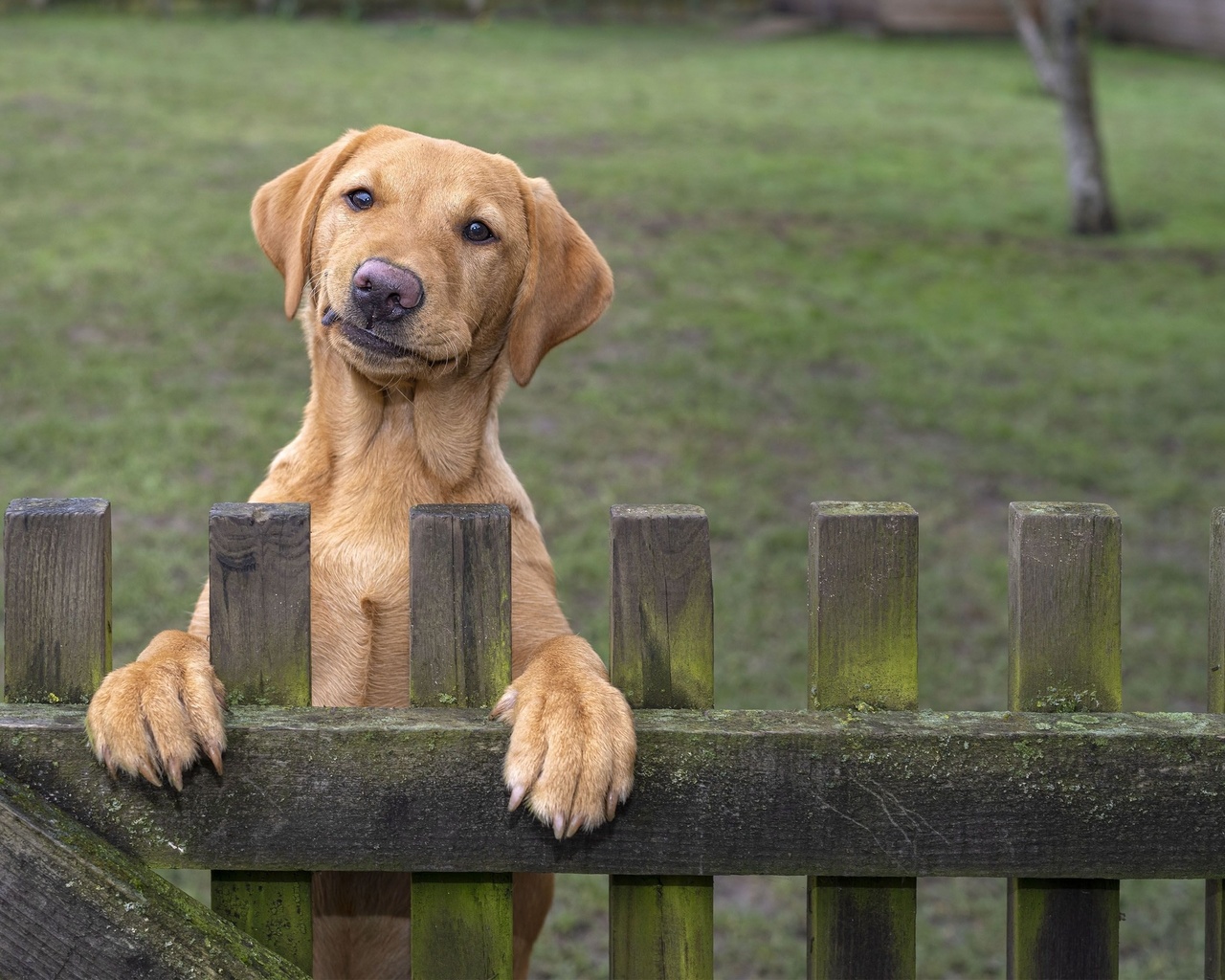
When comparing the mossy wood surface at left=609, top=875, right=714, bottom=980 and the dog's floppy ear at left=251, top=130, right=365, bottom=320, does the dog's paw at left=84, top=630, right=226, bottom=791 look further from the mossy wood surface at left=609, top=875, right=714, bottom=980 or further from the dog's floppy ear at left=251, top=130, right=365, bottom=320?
the dog's floppy ear at left=251, top=130, right=365, bottom=320

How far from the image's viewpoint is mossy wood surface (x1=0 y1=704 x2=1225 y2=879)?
1.93 m

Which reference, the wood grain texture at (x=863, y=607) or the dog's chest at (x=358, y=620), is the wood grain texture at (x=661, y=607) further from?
the dog's chest at (x=358, y=620)

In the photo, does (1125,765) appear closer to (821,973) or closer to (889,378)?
(821,973)

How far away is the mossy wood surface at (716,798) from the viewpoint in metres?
1.93

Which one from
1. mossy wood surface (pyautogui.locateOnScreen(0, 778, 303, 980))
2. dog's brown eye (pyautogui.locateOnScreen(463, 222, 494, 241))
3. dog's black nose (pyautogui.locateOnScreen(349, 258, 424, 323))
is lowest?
mossy wood surface (pyautogui.locateOnScreen(0, 778, 303, 980))

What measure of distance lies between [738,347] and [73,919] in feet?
21.7

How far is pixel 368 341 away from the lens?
100 inches

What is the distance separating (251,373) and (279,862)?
19.0 feet

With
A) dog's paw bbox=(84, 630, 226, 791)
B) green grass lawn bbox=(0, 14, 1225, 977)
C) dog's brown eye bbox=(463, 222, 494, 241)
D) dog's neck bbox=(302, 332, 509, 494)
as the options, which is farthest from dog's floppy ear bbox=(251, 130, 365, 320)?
green grass lawn bbox=(0, 14, 1225, 977)

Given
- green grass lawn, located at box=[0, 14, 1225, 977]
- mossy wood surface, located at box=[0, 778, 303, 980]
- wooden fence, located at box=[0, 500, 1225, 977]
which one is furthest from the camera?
green grass lawn, located at box=[0, 14, 1225, 977]

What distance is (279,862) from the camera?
195cm

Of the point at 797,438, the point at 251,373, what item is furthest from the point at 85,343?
the point at 797,438

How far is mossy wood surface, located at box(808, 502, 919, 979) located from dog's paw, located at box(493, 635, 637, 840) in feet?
1.08

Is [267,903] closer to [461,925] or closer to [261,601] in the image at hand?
[461,925]
